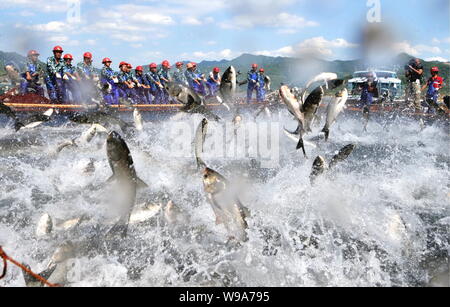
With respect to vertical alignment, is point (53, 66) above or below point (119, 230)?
above

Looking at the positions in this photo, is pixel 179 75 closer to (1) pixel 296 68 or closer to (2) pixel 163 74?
(2) pixel 163 74

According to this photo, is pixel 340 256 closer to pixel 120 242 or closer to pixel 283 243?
pixel 283 243

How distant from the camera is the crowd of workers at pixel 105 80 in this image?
14.3 m

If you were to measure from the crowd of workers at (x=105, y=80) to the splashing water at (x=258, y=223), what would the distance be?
5.45 metres

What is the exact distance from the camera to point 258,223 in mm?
5449

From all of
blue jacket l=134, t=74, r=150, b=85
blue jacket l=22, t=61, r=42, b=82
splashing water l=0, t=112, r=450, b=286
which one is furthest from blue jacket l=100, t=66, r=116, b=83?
splashing water l=0, t=112, r=450, b=286

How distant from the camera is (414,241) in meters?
4.88

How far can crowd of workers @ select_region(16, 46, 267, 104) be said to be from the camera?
14.3 meters

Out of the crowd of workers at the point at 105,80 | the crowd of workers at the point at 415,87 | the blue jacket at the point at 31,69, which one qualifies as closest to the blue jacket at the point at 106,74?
the crowd of workers at the point at 105,80

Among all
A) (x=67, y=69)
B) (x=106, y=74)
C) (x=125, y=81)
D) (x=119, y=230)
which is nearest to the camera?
(x=119, y=230)

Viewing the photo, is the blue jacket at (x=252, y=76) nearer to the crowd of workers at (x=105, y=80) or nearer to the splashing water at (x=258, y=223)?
the crowd of workers at (x=105, y=80)

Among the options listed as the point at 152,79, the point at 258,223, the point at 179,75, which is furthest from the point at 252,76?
the point at 258,223

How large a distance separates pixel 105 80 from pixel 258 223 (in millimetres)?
13198

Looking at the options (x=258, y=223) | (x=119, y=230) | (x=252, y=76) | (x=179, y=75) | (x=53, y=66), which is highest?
(x=53, y=66)
